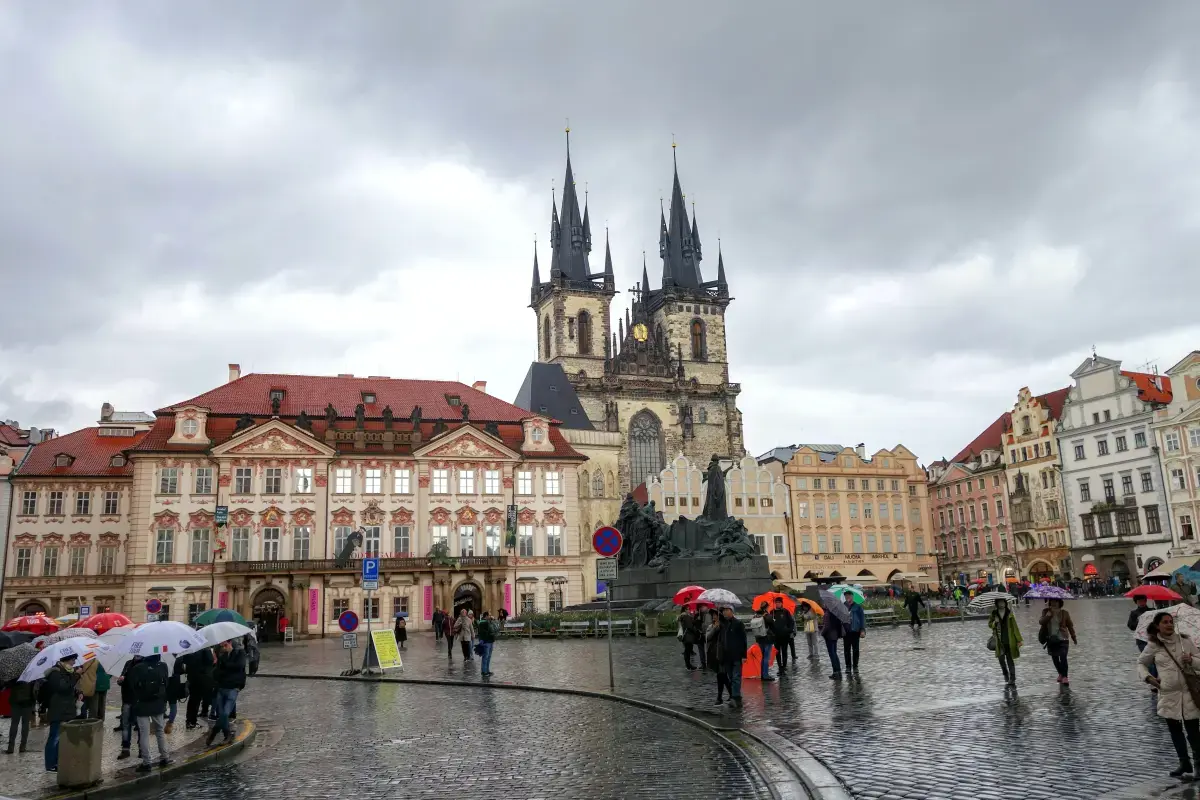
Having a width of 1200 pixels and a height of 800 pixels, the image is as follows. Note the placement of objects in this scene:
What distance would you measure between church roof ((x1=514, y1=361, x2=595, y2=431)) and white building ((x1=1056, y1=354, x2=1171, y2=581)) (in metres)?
34.7

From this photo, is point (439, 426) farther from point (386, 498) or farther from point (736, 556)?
point (736, 556)

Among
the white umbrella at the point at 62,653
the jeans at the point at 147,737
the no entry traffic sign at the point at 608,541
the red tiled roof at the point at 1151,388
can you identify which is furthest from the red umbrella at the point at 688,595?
the red tiled roof at the point at 1151,388

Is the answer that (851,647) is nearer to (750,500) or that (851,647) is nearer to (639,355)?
(750,500)

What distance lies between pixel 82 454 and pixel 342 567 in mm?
16923

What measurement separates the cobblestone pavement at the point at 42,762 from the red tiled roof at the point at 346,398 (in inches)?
1616

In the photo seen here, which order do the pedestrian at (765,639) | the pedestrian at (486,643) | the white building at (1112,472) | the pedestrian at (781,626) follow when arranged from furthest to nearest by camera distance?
the white building at (1112,472) < the pedestrian at (486,643) < the pedestrian at (781,626) < the pedestrian at (765,639)

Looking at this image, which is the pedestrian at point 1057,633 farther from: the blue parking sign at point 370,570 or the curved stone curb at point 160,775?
the blue parking sign at point 370,570

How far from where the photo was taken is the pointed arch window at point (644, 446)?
294 ft

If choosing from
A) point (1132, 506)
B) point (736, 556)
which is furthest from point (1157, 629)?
point (1132, 506)

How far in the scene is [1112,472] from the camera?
222 ft

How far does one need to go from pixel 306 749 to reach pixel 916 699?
26.6ft

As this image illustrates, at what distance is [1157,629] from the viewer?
28.6ft

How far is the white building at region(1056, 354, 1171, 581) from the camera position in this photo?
6450 cm

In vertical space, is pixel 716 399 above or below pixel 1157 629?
above
